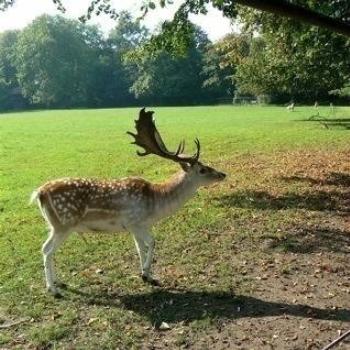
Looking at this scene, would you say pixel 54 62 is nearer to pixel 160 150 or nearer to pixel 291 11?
pixel 160 150

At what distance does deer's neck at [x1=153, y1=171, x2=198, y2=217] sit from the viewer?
28.3 ft

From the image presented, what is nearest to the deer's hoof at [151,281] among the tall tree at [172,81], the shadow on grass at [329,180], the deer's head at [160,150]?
the deer's head at [160,150]

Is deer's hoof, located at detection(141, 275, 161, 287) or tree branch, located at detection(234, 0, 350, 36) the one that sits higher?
tree branch, located at detection(234, 0, 350, 36)

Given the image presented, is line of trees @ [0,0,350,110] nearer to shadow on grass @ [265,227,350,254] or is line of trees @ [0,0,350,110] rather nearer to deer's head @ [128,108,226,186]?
shadow on grass @ [265,227,350,254]

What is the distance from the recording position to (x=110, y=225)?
8.31 m

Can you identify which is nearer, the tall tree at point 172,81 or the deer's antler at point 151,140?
the deer's antler at point 151,140

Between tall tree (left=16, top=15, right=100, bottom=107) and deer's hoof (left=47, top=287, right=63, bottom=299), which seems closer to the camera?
deer's hoof (left=47, top=287, right=63, bottom=299)

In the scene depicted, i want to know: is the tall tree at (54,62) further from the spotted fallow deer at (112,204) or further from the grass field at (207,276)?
the spotted fallow deer at (112,204)

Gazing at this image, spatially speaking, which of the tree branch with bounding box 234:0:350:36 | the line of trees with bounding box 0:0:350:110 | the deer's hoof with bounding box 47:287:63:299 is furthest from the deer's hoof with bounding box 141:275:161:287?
the line of trees with bounding box 0:0:350:110

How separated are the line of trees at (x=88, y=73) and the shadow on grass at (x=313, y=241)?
8808 cm

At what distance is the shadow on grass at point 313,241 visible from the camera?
10109mm

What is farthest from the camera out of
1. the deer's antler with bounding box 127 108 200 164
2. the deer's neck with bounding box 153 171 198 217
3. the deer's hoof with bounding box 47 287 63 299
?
the deer's antler with bounding box 127 108 200 164

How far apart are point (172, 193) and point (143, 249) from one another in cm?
91

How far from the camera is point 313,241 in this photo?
1057cm
